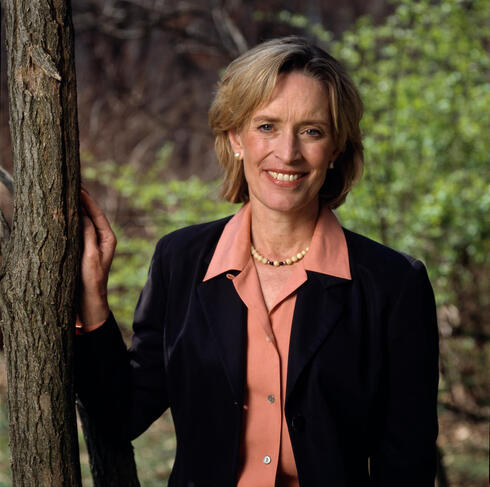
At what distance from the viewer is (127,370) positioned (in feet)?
6.44

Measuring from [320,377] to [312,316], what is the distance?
0.17m

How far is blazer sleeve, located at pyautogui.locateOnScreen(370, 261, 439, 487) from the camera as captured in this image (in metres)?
1.83

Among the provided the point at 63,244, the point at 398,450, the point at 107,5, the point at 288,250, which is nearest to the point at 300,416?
the point at 398,450

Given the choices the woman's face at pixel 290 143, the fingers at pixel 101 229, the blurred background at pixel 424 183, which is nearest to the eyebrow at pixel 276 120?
the woman's face at pixel 290 143

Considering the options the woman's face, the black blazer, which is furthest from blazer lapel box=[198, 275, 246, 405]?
the woman's face

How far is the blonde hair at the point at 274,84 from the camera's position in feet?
6.10

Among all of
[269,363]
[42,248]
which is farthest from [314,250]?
[42,248]

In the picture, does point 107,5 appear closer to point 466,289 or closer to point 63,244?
point 466,289

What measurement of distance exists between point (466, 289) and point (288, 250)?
3694 millimetres

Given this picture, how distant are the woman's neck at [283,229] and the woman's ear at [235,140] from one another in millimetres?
183

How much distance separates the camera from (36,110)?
5.23ft

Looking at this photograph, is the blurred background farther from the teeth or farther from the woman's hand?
the woman's hand

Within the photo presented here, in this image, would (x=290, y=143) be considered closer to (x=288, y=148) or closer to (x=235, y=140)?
(x=288, y=148)

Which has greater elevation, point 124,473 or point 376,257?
point 376,257
